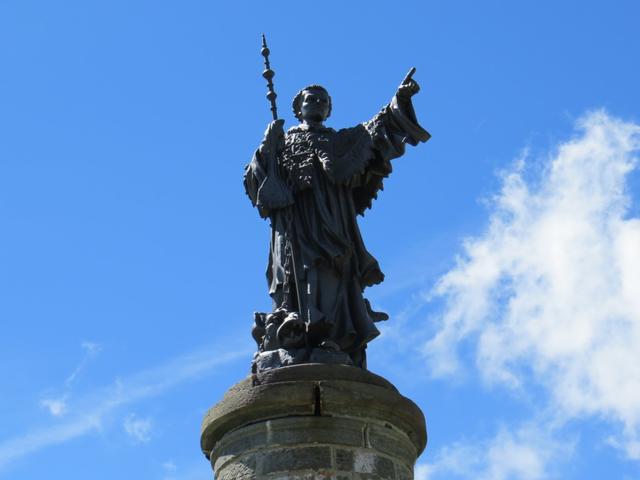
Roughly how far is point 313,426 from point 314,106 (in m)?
3.17

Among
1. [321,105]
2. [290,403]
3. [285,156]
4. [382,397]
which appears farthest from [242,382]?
[321,105]

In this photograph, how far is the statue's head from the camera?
10.1 meters

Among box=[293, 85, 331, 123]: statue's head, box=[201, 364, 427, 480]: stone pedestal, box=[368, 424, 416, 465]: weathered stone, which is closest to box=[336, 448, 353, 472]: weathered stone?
box=[201, 364, 427, 480]: stone pedestal

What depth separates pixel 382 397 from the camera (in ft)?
27.0

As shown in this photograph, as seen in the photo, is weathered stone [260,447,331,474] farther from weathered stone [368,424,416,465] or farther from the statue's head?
the statue's head

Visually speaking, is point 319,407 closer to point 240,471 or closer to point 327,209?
point 240,471

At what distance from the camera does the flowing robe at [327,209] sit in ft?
29.7

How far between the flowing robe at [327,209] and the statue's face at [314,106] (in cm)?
16

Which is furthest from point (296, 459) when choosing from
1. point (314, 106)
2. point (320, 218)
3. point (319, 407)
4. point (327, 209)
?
point (314, 106)

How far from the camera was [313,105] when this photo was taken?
10.1 m

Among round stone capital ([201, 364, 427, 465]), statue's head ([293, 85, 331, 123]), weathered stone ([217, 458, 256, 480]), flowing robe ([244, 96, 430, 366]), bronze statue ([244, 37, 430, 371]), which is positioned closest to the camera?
weathered stone ([217, 458, 256, 480])

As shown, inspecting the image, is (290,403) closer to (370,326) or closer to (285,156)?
(370,326)

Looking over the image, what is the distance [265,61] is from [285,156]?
4.17ft

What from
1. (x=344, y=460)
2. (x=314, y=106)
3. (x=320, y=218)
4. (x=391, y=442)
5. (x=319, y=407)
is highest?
(x=314, y=106)
